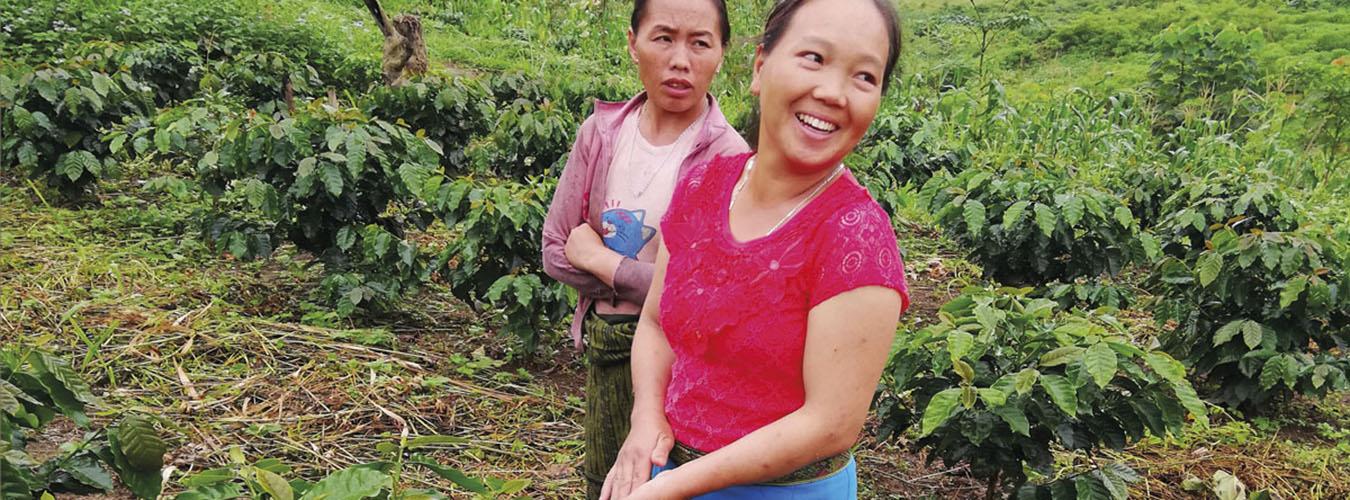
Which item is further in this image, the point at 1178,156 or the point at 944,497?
the point at 1178,156

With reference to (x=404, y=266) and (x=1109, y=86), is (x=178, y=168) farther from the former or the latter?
(x=1109, y=86)

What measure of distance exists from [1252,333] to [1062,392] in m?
1.91

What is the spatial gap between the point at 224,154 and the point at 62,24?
6044 mm

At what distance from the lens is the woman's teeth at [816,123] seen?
47.2 inches

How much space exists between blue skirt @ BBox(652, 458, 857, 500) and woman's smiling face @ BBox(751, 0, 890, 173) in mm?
393

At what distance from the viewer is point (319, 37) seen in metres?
10.1

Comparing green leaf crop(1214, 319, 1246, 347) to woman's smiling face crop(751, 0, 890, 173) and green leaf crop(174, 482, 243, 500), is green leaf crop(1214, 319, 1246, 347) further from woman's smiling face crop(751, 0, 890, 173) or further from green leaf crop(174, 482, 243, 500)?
green leaf crop(174, 482, 243, 500)

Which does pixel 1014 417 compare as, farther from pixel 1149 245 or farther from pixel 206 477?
pixel 1149 245

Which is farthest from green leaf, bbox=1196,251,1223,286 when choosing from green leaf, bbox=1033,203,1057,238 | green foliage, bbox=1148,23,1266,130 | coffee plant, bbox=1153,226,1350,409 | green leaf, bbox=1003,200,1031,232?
green foliage, bbox=1148,23,1266,130

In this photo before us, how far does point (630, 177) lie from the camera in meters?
1.88

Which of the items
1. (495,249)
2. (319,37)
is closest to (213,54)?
(319,37)

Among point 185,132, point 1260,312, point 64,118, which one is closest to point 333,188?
point 185,132

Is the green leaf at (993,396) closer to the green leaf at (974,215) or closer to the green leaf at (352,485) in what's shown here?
the green leaf at (352,485)

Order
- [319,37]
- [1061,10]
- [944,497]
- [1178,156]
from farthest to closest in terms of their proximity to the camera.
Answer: [1061,10]
[319,37]
[1178,156]
[944,497]
